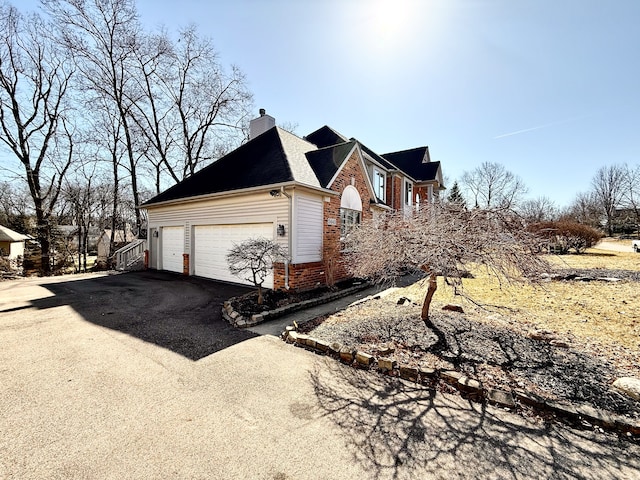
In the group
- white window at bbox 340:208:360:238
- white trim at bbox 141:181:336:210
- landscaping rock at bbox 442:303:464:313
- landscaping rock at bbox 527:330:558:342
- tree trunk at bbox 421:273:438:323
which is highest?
white trim at bbox 141:181:336:210

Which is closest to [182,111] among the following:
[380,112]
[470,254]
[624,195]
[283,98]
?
[283,98]

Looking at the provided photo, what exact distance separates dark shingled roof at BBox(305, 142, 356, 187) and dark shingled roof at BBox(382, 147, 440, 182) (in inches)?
547

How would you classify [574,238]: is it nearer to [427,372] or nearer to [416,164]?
[416,164]

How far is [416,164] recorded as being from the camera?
2419cm

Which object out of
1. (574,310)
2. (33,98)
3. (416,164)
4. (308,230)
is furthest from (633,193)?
(33,98)

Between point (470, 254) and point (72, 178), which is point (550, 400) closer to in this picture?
point (470, 254)

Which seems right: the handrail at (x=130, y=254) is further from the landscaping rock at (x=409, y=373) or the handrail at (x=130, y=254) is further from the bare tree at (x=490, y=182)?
the bare tree at (x=490, y=182)

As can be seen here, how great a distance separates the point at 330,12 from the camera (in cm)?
809

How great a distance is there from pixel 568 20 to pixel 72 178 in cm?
2841

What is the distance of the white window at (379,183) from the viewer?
1616cm

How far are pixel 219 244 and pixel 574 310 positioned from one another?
A: 36.9ft

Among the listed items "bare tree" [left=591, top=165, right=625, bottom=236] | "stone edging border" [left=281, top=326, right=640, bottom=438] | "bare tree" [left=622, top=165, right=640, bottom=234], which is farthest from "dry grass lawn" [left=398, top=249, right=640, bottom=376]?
"bare tree" [left=591, top=165, right=625, bottom=236]

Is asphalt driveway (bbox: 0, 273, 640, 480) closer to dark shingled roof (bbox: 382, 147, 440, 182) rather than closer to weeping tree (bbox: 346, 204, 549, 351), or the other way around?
weeping tree (bbox: 346, 204, 549, 351)

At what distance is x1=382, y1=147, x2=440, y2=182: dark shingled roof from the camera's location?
23283 mm
